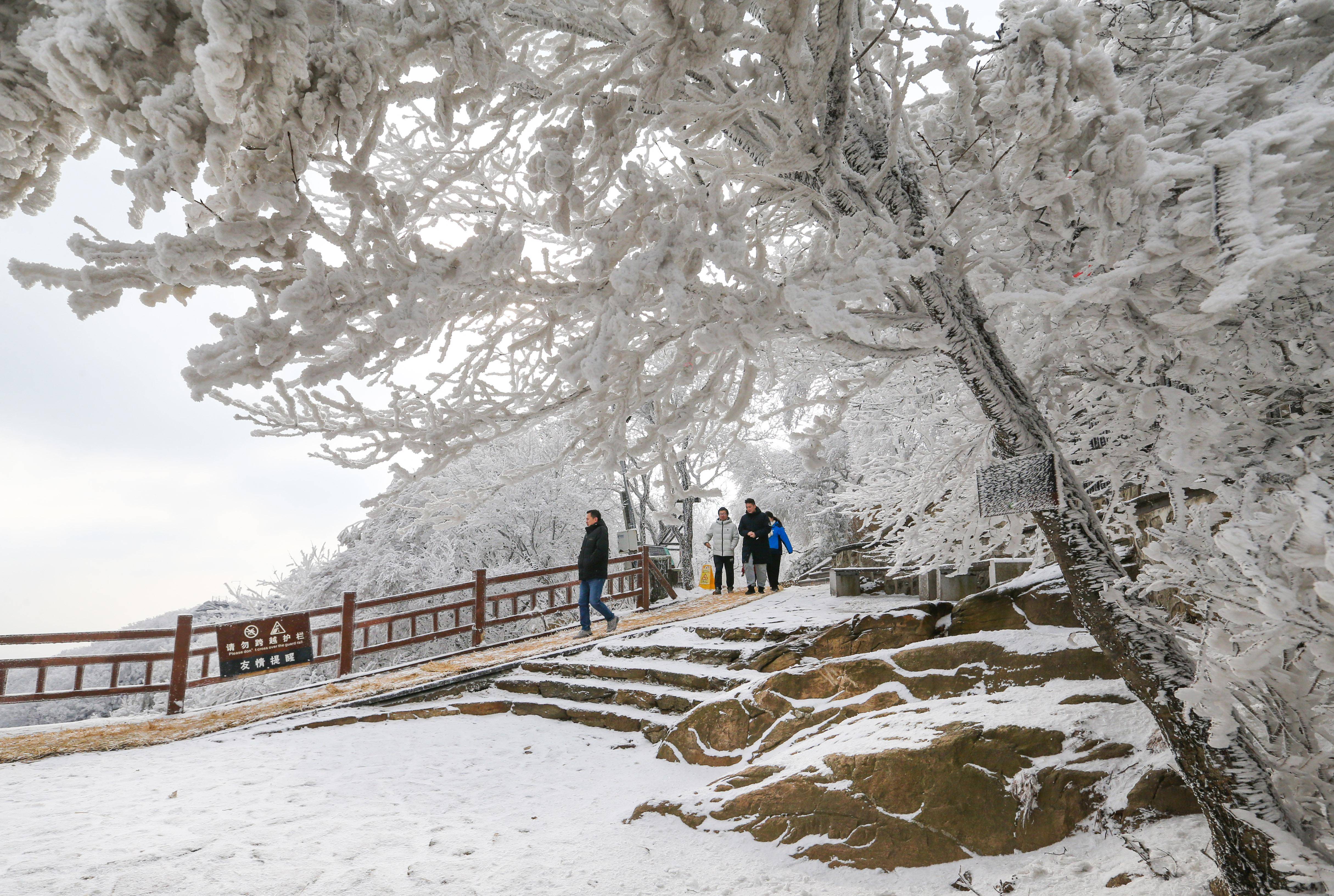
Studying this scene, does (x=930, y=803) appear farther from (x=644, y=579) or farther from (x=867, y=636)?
(x=644, y=579)

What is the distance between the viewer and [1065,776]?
10.4 ft

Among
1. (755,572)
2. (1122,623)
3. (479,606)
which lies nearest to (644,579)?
(755,572)

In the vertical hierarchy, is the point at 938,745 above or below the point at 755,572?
below

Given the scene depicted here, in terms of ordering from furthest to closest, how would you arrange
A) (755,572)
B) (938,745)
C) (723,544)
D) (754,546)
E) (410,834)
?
(723,544)
(755,572)
(754,546)
(410,834)
(938,745)

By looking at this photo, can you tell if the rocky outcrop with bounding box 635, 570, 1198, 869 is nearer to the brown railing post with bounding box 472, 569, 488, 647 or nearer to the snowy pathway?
the snowy pathway

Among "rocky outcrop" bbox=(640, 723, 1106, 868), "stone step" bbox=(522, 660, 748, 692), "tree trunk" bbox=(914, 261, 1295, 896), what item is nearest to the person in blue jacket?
"stone step" bbox=(522, 660, 748, 692)

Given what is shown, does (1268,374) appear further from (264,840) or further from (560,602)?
(560,602)

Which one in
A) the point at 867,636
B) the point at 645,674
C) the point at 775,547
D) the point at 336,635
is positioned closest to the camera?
the point at 867,636

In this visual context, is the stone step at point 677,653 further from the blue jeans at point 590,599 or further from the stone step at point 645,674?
the blue jeans at point 590,599

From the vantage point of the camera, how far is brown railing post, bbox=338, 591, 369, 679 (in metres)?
8.84

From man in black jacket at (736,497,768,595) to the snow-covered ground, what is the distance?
6020mm

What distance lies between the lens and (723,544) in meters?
12.9

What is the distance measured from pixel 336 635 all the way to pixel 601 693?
11.6 m

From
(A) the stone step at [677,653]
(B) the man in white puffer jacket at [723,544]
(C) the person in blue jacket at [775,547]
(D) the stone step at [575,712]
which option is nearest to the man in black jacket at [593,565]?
(A) the stone step at [677,653]
